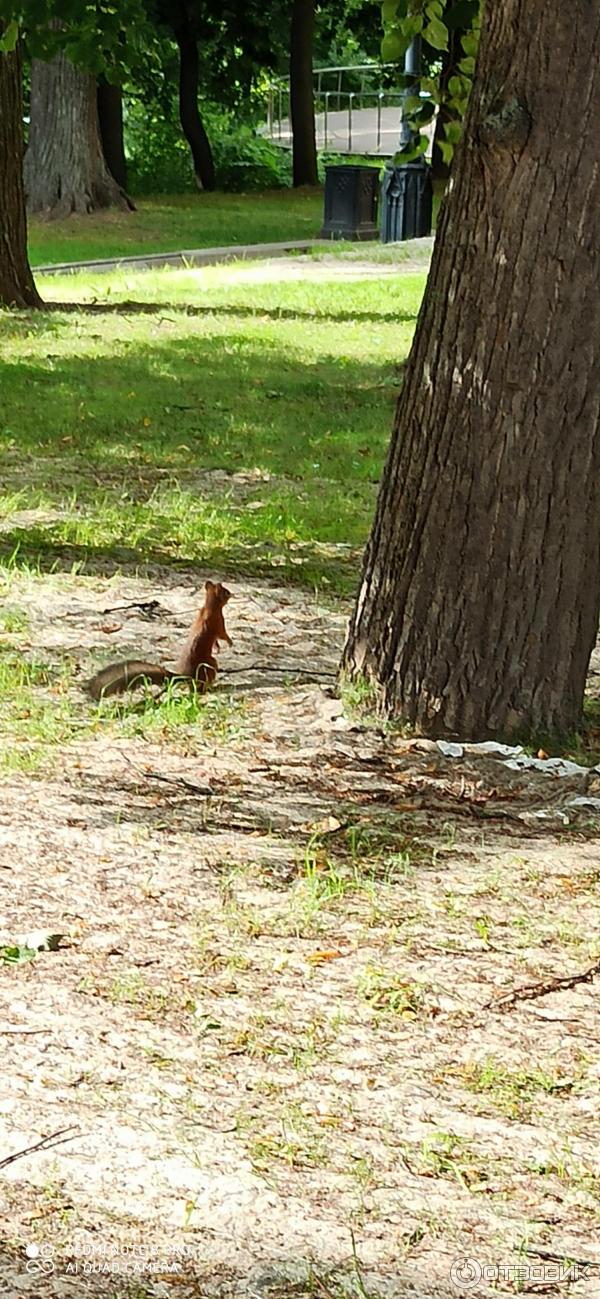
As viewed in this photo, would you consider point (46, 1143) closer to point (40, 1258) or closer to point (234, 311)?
point (40, 1258)

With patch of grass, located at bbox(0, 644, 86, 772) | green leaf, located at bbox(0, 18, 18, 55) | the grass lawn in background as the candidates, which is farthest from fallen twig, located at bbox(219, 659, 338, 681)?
the grass lawn in background

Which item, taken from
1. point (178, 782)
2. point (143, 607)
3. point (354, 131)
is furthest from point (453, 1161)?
point (354, 131)

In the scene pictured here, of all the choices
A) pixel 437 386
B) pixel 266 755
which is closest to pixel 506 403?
pixel 437 386

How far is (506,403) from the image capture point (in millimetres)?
5051

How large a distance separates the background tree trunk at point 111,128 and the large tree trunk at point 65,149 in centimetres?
297

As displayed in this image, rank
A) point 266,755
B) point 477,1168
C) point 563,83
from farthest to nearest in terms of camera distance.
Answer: point 266,755 → point 563,83 → point 477,1168

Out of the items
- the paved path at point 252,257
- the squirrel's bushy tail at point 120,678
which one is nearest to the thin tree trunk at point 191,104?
the paved path at point 252,257

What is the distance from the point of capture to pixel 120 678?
18.1ft

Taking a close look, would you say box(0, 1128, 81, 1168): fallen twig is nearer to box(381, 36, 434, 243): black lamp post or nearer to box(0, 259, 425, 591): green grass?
box(0, 259, 425, 591): green grass

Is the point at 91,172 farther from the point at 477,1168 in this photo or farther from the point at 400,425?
the point at 477,1168

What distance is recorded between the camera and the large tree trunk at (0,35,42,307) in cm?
1507

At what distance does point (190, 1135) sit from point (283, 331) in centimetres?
1223

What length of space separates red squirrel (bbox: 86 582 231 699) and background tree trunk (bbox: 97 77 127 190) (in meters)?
24.6

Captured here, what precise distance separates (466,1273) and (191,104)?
35598 millimetres
